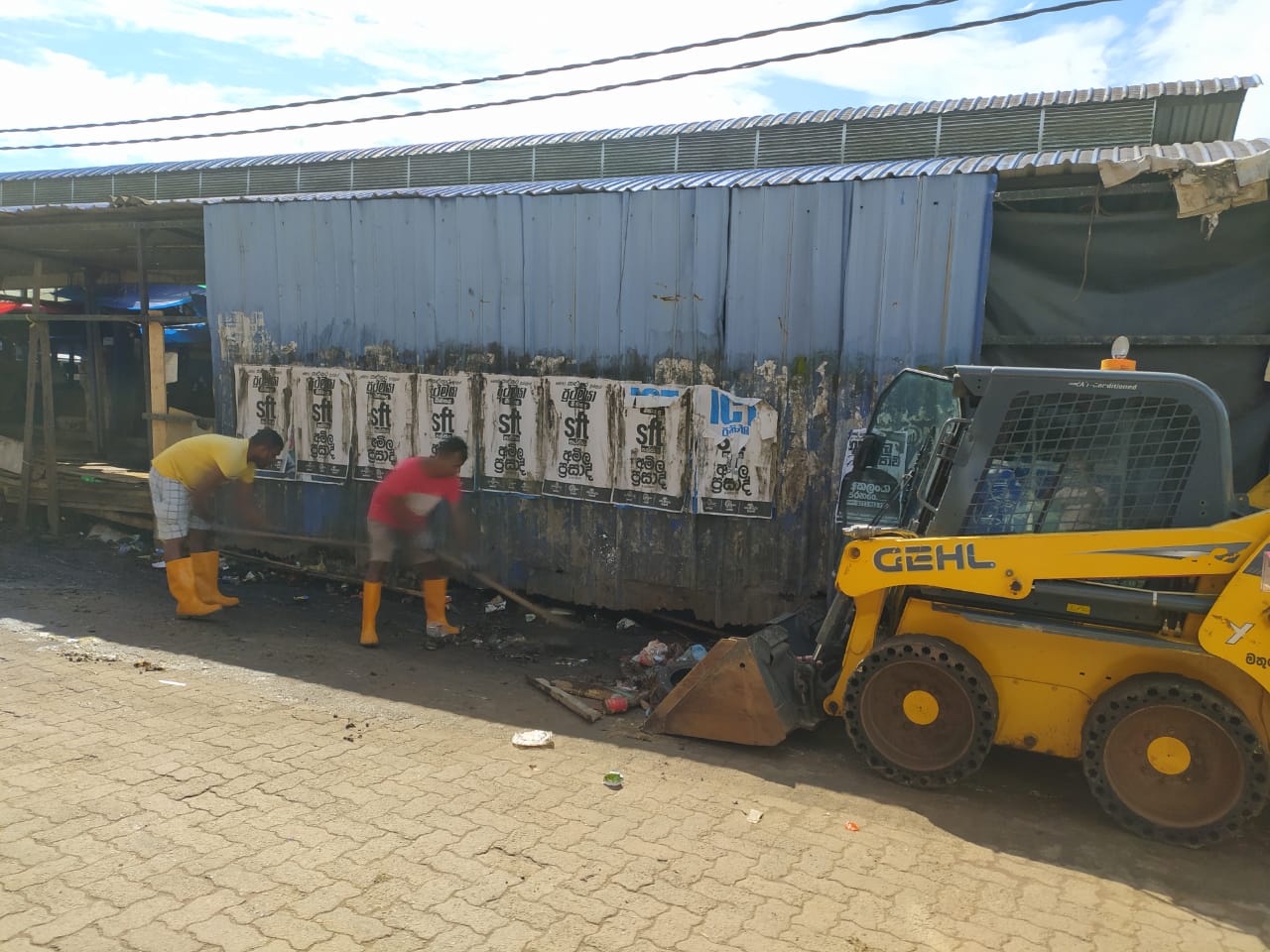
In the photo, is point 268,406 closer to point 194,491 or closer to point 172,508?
point 194,491

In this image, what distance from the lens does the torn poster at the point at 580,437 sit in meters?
6.12

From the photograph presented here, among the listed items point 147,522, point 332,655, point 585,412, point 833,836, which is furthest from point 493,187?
point 833,836

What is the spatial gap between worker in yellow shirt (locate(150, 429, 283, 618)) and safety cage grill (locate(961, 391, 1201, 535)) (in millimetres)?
5214

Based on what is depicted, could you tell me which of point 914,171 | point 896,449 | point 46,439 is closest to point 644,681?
point 896,449

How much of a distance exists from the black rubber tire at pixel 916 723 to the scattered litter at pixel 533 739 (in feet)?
4.98

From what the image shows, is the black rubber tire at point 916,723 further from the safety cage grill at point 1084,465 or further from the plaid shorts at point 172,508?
the plaid shorts at point 172,508

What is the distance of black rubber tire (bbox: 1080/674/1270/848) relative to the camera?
3258 millimetres

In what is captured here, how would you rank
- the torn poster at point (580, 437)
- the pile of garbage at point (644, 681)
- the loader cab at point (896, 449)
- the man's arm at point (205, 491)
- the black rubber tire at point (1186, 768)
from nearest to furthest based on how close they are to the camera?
the black rubber tire at point (1186, 768), the loader cab at point (896, 449), the pile of garbage at point (644, 681), the torn poster at point (580, 437), the man's arm at point (205, 491)

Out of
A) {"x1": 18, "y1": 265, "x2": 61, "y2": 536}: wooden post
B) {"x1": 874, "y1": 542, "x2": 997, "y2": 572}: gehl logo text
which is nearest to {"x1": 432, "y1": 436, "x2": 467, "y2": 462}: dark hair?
{"x1": 874, "y1": 542, "x2": 997, "y2": 572}: gehl logo text

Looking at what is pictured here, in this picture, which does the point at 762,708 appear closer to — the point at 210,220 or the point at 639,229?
the point at 639,229

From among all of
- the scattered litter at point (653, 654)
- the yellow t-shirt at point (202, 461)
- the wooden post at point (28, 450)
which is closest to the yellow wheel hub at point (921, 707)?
the scattered litter at point (653, 654)

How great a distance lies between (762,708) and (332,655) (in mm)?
3094

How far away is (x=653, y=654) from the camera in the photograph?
18.2ft

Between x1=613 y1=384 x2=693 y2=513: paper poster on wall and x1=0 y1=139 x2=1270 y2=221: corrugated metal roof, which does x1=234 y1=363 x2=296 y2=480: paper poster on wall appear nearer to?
x1=0 y1=139 x2=1270 y2=221: corrugated metal roof
